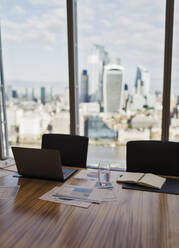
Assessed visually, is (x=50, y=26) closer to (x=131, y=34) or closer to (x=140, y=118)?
(x=131, y=34)

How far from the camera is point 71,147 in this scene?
2.14 meters

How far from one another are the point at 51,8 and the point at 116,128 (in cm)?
176

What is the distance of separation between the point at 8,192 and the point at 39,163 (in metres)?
0.26

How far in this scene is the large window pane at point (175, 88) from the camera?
2631 millimetres

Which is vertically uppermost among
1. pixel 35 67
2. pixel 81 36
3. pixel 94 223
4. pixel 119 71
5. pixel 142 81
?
pixel 81 36

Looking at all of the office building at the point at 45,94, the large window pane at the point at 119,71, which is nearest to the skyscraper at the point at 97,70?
the large window pane at the point at 119,71

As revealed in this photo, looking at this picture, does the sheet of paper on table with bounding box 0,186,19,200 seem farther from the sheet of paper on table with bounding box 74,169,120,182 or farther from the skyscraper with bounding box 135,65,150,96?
the skyscraper with bounding box 135,65,150,96

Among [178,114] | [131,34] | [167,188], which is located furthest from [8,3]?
[167,188]

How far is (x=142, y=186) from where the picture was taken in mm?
1516

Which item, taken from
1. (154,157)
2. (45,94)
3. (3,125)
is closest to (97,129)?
(45,94)

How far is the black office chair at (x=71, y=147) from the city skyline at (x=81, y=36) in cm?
117

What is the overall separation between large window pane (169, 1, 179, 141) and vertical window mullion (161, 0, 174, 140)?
45 millimetres

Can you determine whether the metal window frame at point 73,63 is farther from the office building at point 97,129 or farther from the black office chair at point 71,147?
the black office chair at point 71,147

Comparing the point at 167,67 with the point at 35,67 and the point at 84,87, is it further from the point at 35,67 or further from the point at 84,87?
the point at 35,67
